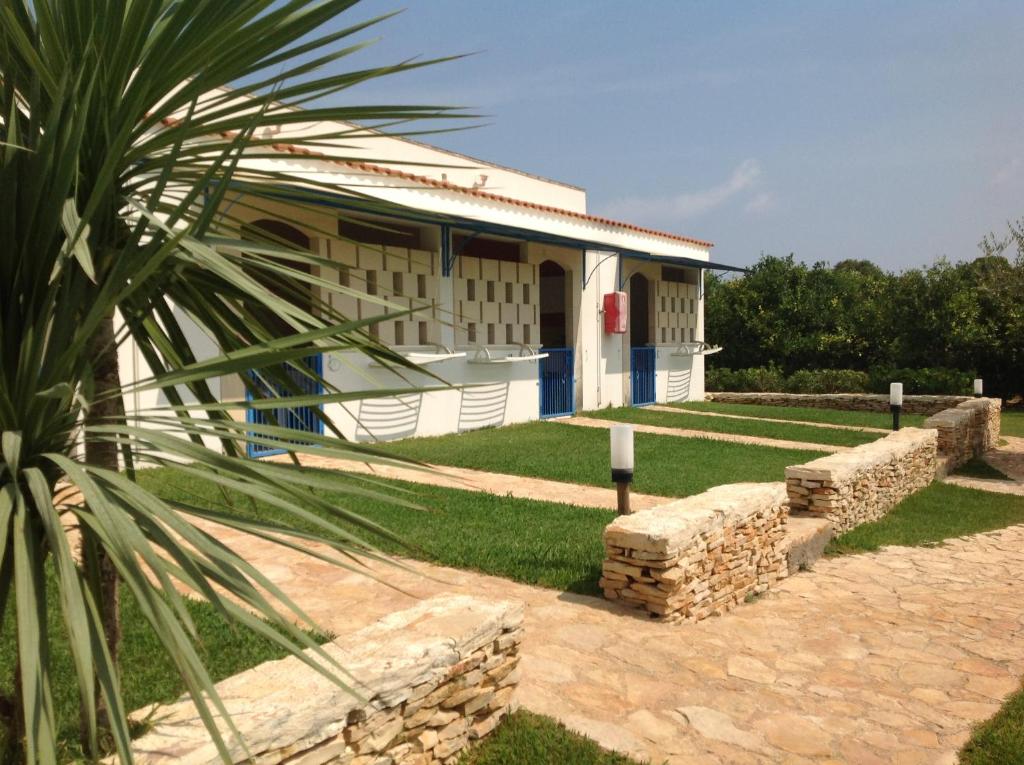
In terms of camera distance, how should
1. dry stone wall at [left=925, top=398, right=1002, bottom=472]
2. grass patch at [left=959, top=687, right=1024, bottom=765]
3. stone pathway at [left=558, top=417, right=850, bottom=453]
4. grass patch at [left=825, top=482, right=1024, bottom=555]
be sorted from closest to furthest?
grass patch at [left=959, top=687, right=1024, bottom=765], grass patch at [left=825, top=482, right=1024, bottom=555], stone pathway at [left=558, top=417, right=850, bottom=453], dry stone wall at [left=925, top=398, right=1002, bottom=472]

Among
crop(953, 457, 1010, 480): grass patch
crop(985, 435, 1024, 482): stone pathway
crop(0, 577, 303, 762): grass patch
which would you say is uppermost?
crop(0, 577, 303, 762): grass patch

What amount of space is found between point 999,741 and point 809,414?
17520 mm

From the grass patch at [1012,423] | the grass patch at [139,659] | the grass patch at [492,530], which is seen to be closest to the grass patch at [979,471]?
the grass patch at [1012,423]

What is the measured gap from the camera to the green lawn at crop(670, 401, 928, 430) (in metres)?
19.1

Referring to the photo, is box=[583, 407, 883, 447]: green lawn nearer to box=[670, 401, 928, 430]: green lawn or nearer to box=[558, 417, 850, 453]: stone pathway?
box=[558, 417, 850, 453]: stone pathway

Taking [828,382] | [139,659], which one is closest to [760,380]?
[828,382]

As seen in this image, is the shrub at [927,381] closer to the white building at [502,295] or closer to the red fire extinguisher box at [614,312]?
the white building at [502,295]

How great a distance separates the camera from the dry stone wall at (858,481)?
28.8ft

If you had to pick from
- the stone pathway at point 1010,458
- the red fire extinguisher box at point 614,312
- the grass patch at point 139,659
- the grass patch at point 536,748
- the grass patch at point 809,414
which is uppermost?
the red fire extinguisher box at point 614,312

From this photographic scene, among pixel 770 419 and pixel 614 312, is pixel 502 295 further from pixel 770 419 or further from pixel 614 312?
pixel 770 419

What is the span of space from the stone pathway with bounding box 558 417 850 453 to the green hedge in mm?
10978

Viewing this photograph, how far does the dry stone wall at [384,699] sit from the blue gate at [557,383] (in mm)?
12629

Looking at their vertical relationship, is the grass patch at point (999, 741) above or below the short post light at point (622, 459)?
below

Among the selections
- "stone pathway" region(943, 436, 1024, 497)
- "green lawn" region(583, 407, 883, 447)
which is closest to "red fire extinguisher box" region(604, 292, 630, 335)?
"green lawn" region(583, 407, 883, 447)
